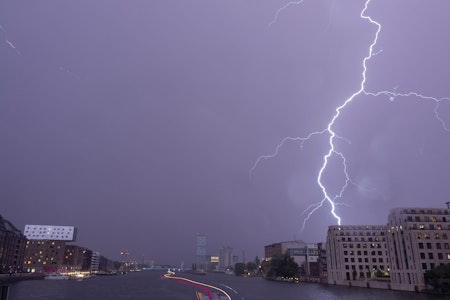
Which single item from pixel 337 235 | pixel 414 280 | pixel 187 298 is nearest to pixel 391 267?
pixel 414 280

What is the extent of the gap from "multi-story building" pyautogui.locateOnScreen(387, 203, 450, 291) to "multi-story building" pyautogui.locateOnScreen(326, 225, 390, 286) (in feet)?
124

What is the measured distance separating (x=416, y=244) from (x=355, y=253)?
53.8m

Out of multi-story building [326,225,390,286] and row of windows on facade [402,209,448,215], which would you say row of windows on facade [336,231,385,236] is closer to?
multi-story building [326,225,390,286]

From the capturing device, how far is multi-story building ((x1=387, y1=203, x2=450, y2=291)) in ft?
349

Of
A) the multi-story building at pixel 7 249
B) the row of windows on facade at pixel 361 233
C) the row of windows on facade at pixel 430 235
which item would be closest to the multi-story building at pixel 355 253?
the row of windows on facade at pixel 361 233

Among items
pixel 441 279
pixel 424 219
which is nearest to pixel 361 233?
pixel 424 219

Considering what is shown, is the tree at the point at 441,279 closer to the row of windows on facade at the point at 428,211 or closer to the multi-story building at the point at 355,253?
the row of windows on facade at the point at 428,211

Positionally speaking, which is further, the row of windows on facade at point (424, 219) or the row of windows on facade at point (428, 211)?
the row of windows on facade at point (428, 211)

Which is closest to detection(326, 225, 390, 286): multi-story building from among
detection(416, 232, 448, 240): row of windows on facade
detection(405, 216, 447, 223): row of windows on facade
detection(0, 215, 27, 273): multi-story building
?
detection(405, 216, 447, 223): row of windows on facade

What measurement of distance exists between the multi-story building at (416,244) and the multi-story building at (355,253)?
37829mm

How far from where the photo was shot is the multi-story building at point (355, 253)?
15725 centimetres

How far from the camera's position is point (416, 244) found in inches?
4321

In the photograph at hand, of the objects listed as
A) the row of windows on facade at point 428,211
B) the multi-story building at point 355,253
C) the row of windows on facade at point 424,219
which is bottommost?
the multi-story building at point 355,253

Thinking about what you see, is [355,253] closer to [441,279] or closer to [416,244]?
[416,244]
